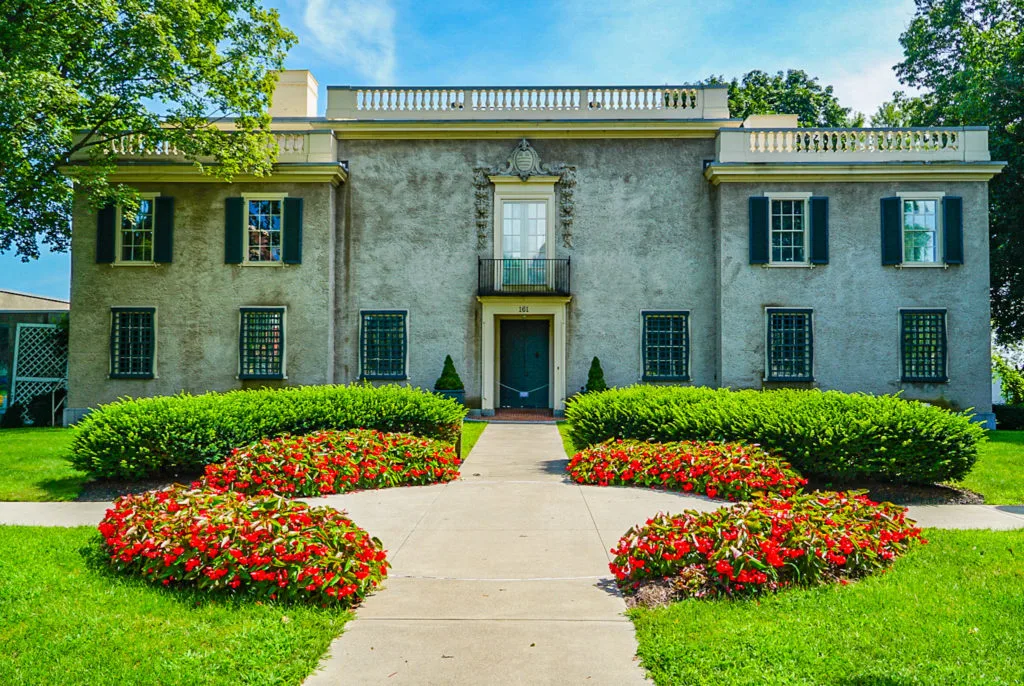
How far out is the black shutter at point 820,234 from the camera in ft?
62.5

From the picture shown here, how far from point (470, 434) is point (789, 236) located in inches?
381

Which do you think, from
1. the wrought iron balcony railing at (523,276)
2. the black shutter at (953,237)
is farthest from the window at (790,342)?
the wrought iron balcony railing at (523,276)

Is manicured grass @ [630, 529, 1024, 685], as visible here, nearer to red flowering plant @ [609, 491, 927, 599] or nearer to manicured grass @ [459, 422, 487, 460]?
red flowering plant @ [609, 491, 927, 599]

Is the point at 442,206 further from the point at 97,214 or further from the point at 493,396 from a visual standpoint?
the point at 97,214

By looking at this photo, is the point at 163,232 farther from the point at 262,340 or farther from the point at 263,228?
the point at 262,340

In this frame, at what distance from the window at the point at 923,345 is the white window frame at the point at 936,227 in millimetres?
1156

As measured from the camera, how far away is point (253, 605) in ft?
16.9

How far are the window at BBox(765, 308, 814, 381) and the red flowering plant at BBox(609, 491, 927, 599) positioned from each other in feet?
42.2

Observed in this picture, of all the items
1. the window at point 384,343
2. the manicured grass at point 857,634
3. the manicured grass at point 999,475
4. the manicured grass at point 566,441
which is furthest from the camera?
the window at point 384,343

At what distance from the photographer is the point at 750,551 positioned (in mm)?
5594

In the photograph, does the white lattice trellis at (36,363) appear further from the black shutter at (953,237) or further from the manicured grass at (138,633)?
the black shutter at (953,237)

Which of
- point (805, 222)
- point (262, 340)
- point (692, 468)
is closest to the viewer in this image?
point (692, 468)

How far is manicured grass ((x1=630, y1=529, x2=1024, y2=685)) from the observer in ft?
13.4

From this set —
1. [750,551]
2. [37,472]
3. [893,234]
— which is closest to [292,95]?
[37,472]
